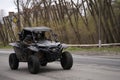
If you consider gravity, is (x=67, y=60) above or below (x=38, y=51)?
below

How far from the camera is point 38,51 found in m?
14.1

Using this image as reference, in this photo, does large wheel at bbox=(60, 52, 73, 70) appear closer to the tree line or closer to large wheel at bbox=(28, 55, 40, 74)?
large wheel at bbox=(28, 55, 40, 74)

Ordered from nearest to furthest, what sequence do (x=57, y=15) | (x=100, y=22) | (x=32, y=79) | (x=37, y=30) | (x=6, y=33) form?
(x=32, y=79), (x=37, y=30), (x=100, y=22), (x=57, y=15), (x=6, y=33)

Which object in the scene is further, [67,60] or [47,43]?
[67,60]

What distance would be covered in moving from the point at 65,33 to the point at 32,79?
40.2m

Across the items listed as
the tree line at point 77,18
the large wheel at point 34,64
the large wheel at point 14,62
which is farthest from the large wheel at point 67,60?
the tree line at point 77,18

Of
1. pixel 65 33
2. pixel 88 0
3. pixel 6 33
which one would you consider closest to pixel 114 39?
pixel 88 0

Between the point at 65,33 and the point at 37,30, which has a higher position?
the point at 37,30

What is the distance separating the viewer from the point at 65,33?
52406 mm

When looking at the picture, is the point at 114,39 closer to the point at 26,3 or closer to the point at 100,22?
the point at 100,22

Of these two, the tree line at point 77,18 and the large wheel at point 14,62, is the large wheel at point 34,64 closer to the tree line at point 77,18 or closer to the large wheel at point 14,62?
the large wheel at point 14,62

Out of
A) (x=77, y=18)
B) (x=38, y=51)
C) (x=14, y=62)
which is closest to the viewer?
(x=38, y=51)

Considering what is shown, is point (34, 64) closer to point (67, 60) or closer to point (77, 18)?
point (67, 60)

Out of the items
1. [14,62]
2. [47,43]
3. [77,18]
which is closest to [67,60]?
[47,43]
